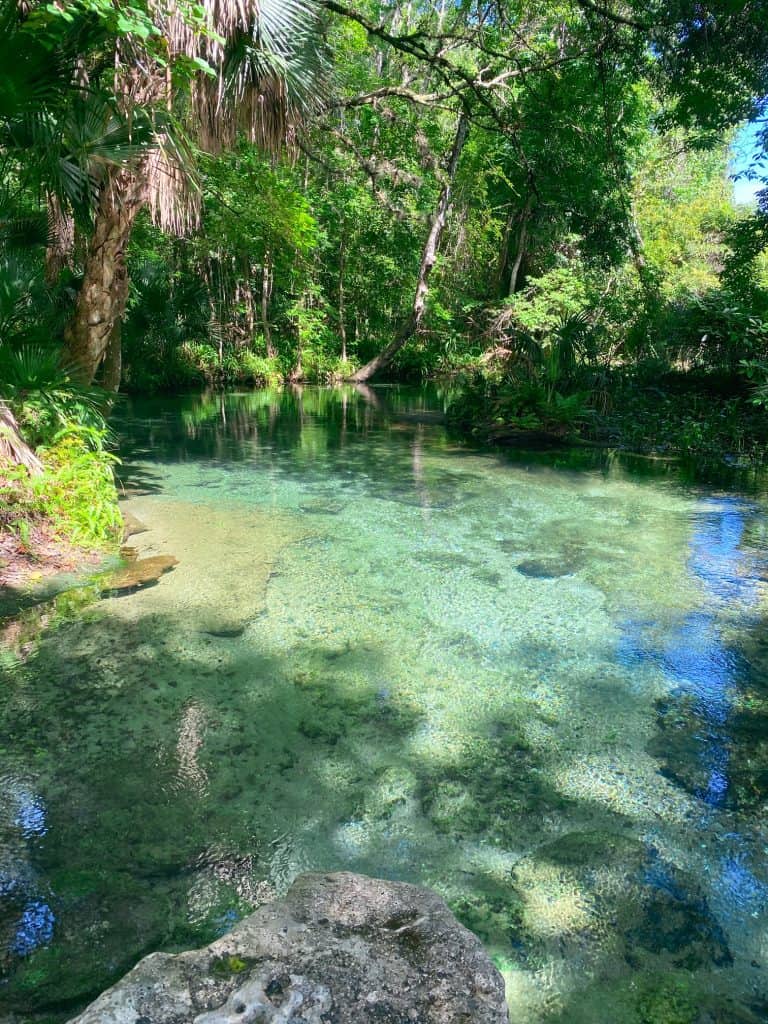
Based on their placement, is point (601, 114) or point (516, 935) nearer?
point (516, 935)

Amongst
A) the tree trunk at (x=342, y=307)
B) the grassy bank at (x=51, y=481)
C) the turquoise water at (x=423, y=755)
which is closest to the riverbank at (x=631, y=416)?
the turquoise water at (x=423, y=755)

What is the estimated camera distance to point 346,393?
61.3 feet

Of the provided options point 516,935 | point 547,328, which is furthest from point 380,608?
point 547,328

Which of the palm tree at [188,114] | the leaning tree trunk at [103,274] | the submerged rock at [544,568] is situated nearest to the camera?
the submerged rock at [544,568]

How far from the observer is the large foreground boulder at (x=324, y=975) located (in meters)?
1.08

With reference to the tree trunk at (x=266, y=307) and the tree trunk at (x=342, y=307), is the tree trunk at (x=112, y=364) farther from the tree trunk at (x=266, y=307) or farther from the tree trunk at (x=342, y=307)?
the tree trunk at (x=342, y=307)

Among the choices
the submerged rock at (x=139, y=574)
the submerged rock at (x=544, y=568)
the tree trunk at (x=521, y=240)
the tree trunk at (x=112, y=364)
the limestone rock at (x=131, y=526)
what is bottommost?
the submerged rock at (x=139, y=574)

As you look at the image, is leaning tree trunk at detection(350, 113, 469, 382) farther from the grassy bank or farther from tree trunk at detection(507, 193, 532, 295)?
the grassy bank

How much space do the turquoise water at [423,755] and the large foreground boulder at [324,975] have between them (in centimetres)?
42

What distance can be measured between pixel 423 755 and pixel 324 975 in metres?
1.33

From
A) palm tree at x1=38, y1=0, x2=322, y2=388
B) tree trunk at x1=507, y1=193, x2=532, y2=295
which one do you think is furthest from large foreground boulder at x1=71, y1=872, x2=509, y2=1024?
tree trunk at x1=507, y1=193, x2=532, y2=295

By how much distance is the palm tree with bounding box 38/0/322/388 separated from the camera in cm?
487

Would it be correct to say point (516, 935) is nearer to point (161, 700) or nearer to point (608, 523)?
point (161, 700)

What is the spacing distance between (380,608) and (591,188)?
18376 millimetres
